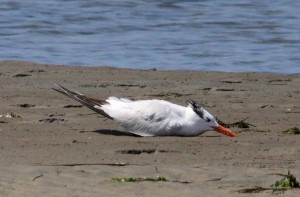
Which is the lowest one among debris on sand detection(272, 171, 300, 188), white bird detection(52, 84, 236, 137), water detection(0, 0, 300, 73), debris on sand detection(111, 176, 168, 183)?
water detection(0, 0, 300, 73)

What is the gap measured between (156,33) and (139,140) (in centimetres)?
923

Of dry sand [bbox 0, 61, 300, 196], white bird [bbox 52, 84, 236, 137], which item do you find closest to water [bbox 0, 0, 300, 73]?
dry sand [bbox 0, 61, 300, 196]

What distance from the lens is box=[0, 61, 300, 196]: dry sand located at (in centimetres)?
753

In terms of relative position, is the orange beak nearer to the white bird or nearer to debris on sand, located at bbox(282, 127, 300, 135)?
the white bird

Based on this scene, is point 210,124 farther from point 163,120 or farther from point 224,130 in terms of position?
point 163,120

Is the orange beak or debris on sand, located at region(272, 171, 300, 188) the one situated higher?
debris on sand, located at region(272, 171, 300, 188)

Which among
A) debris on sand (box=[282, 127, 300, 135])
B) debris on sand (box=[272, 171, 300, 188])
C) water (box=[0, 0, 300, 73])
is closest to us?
debris on sand (box=[272, 171, 300, 188])

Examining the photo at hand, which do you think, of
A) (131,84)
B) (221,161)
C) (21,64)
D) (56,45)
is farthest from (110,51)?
(221,161)

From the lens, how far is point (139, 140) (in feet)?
31.3

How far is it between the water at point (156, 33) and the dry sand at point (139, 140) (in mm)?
1611

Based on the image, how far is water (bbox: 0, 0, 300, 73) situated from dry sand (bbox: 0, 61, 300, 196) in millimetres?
1611

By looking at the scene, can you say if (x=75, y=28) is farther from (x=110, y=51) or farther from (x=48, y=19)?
(x=110, y=51)

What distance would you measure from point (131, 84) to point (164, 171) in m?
5.20

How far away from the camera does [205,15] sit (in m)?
21.0
